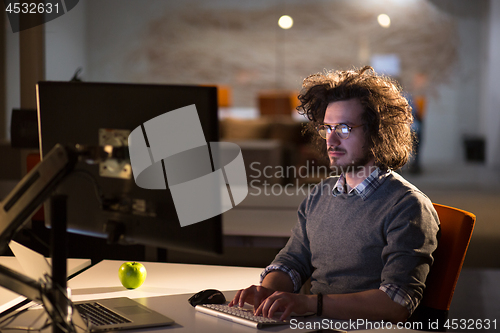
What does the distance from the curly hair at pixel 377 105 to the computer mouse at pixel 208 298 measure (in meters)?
0.59

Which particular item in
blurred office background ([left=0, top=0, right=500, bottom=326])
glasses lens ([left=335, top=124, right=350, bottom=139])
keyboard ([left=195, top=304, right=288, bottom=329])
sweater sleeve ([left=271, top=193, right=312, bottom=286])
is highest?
blurred office background ([left=0, top=0, right=500, bottom=326])

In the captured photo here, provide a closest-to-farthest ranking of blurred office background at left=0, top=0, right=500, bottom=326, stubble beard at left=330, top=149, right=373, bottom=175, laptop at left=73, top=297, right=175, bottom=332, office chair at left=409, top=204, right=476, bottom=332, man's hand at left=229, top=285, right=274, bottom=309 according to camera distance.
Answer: laptop at left=73, top=297, right=175, bottom=332, man's hand at left=229, top=285, right=274, bottom=309, office chair at left=409, top=204, right=476, bottom=332, stubble beard at left=330, top=149, right=373, bottom=175, blurred office background at left=0, top=0, right=500, bottom=326

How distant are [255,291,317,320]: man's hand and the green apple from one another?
1.38 feet

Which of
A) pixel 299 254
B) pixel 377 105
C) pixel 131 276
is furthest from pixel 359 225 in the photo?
pixel 131 276

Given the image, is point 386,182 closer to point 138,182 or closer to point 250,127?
point 138,182

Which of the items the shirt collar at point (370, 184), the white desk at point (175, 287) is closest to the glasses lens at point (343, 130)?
the shirt collar at point (370, 184)

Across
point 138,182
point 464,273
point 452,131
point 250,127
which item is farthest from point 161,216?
point 250,127

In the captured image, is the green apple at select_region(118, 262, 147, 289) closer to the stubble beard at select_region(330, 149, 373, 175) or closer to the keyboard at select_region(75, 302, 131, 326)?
the keyboard at select_region(75, 302, 131, 326)

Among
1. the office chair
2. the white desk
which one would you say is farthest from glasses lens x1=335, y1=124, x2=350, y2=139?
the white desk

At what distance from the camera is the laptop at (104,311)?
3.42 feet

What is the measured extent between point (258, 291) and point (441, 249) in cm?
54

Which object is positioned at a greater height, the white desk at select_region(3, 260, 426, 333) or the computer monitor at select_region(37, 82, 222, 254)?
the computer monitor at select_region(37, 82, 222, 254)

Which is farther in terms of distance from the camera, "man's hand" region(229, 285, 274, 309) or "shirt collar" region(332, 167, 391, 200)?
"shirt collar" region(332, 167, 391, 200)

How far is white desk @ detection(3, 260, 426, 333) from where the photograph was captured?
1153 millimetres
